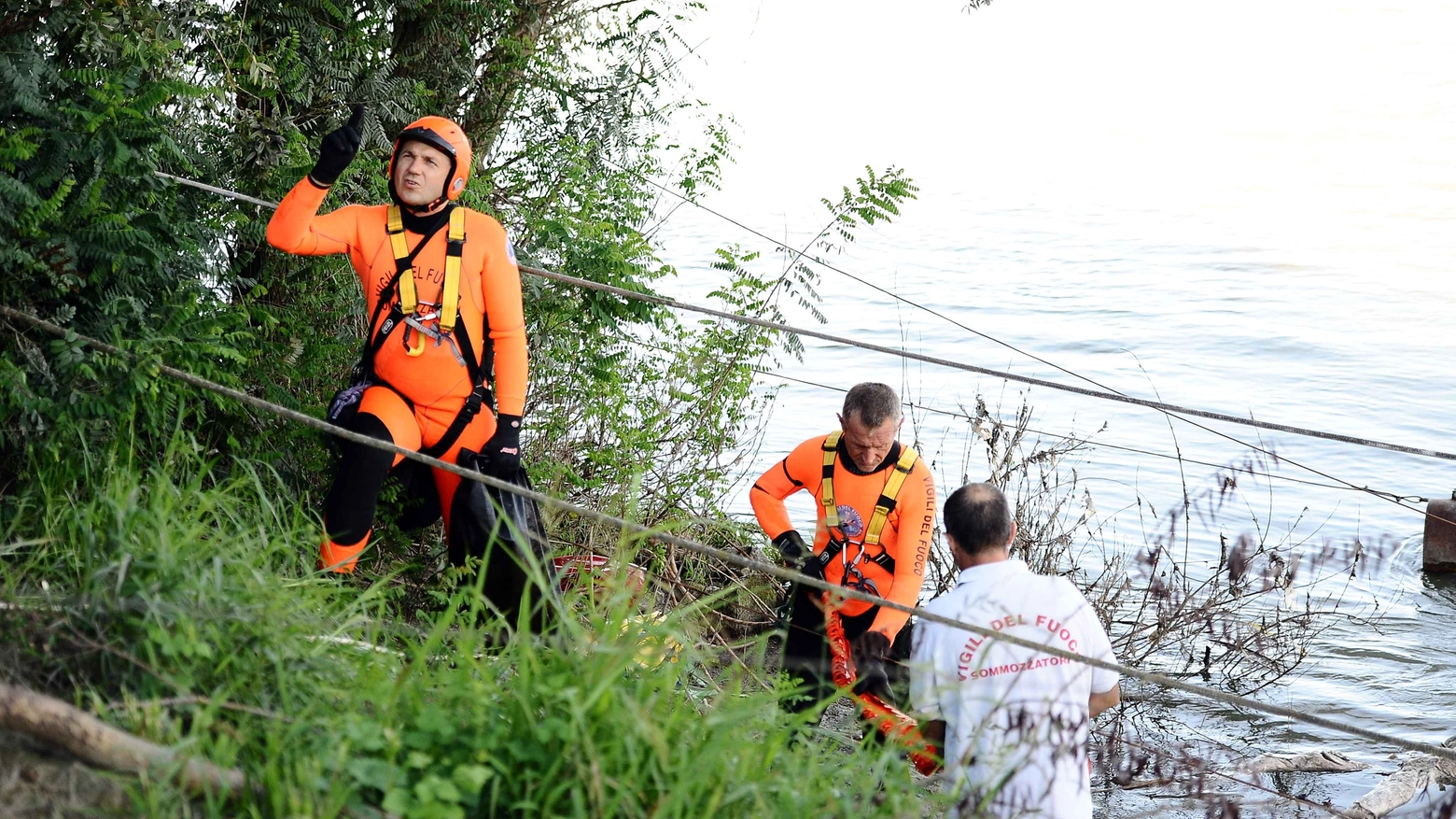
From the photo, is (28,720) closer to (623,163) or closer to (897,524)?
(897,524)

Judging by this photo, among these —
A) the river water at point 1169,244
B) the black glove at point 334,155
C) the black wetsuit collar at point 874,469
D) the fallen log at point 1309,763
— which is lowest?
the fallen log at point 1309,763

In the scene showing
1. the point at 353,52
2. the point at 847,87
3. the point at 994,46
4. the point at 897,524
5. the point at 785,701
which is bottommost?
the point at 785,701

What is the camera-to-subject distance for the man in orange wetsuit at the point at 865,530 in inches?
199

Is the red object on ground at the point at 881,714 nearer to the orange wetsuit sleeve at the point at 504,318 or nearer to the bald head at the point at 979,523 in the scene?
the bald head at the point at 979,523

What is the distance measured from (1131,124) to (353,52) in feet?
71.8

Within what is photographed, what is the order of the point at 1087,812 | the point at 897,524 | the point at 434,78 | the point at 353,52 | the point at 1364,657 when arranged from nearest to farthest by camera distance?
the point at 1087,812, the point at 897,524, the point at 353,52, the point at 434,78, the point at 1364,657

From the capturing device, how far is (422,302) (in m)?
4.45

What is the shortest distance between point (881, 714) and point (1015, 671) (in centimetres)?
42

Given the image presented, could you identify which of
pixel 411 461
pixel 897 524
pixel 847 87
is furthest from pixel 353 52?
pixel 847 87

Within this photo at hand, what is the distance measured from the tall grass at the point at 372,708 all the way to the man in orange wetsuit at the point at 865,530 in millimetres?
1870

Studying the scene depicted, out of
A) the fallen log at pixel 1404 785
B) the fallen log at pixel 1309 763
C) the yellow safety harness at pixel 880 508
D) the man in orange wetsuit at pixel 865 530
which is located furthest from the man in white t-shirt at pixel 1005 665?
the fallen log at pixel 1309 763

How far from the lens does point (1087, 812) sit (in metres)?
3.53

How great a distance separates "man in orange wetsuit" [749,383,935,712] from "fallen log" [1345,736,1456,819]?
196 centimetres

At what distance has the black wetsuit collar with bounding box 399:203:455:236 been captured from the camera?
14.8 feet
